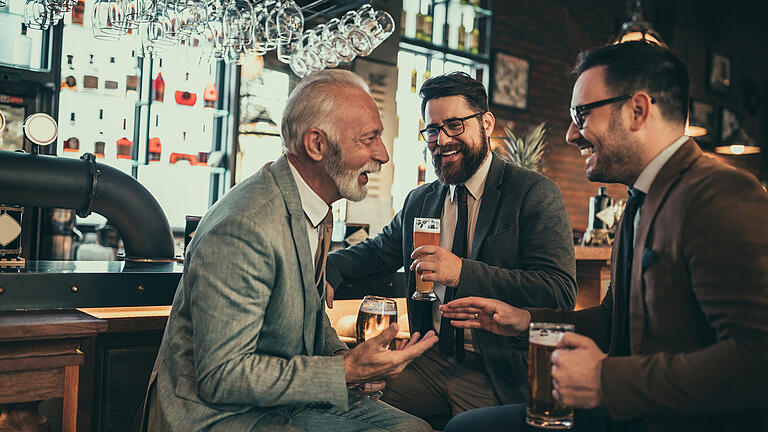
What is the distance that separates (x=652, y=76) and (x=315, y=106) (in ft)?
2.69

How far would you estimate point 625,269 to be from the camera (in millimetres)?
1563

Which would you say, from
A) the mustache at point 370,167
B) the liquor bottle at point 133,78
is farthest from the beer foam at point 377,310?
the liquor bottle at point 133,78

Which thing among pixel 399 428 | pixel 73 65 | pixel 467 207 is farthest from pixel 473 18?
pixel 399 428

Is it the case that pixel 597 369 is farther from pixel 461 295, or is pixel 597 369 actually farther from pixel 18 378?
pixel 18 378

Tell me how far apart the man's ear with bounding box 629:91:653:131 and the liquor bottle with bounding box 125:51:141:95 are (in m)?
3.93

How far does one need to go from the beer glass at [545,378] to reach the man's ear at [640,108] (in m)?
0.52

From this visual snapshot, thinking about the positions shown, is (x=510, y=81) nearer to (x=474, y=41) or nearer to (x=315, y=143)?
(x=474, y=41)

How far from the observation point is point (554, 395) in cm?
137

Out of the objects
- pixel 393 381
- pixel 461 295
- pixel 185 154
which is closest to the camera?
pixel 461 295

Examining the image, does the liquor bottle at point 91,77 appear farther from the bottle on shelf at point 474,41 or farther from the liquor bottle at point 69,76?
the bottle on shelf at point 474,41

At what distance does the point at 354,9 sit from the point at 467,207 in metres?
1.60

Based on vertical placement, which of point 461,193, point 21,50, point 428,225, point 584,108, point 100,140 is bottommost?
point 428,225

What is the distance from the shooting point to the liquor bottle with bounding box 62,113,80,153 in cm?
452

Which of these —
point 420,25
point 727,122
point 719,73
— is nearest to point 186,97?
point 420,25
